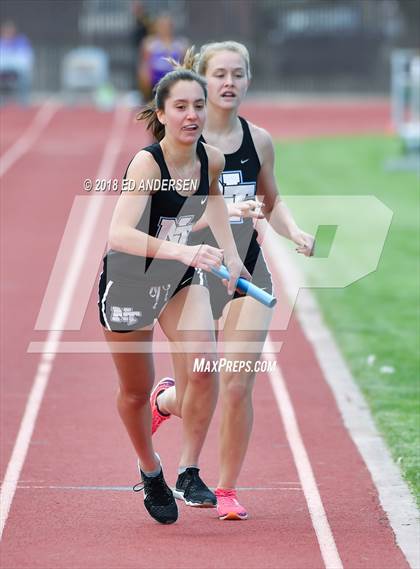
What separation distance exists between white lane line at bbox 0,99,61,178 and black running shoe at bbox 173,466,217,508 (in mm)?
18155

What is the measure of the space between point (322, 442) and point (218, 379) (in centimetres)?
208

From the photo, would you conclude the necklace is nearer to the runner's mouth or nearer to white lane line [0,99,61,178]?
the runner's mouth

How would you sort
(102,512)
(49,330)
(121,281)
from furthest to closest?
(49,330) → (102,512) → (121,281)

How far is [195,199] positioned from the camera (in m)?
6.31

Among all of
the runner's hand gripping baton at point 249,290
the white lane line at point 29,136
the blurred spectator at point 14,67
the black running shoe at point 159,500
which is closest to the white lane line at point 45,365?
the black running shoe at point 159,500

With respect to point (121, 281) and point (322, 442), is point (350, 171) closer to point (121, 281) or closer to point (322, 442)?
point (322, 442)

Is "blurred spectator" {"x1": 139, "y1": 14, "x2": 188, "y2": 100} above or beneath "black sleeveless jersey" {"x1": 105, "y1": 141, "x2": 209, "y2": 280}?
beneath

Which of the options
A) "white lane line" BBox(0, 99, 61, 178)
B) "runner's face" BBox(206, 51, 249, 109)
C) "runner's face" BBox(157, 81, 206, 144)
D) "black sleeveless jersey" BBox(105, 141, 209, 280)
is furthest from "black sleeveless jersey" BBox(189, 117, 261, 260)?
"white lane line" BBox(0, 99, 61, 178)

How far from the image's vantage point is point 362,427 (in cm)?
890

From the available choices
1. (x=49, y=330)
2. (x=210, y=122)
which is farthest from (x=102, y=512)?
(x=49, y=330)

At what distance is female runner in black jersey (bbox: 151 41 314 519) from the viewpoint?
21.8 ft

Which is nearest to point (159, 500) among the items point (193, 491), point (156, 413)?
point (193, 491)

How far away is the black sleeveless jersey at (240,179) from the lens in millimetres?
6828

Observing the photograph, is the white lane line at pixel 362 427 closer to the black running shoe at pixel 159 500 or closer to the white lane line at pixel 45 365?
the black running shoe at pixel 159 500
